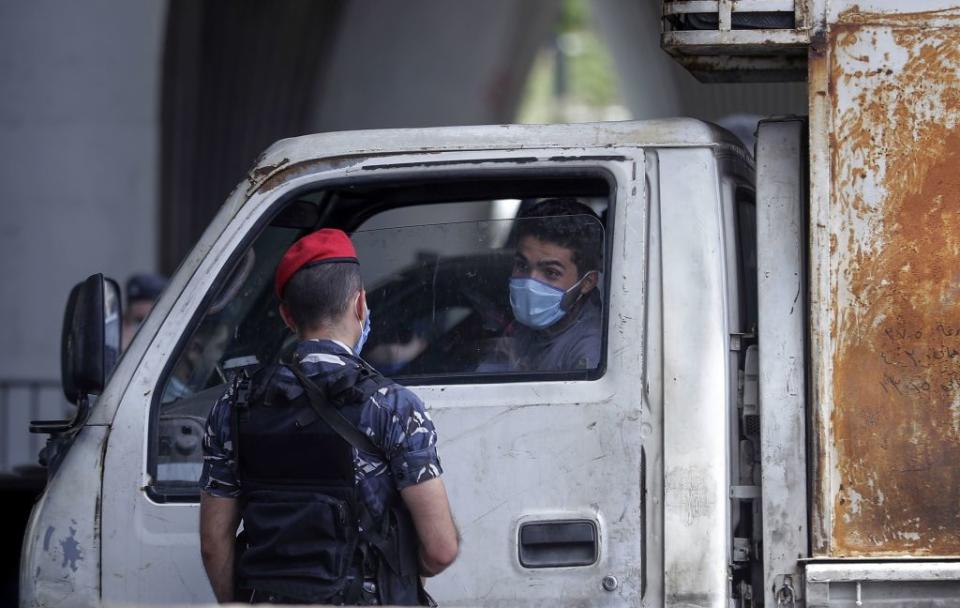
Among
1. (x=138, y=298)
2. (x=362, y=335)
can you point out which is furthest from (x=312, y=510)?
(x=138, y=298)

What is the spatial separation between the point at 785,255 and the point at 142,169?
8772mm

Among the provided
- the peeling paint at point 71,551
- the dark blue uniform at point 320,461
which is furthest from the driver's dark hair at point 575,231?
the peeling paint at point 71,551

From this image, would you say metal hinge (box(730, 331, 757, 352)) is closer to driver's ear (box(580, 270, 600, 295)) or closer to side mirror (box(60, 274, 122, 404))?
driver's ear (box(580, 270, 600, 295))

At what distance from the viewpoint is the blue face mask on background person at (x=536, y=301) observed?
295 centimetres

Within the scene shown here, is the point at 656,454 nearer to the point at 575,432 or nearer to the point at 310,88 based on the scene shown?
the point at 575,432

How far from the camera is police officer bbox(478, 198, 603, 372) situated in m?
2.89

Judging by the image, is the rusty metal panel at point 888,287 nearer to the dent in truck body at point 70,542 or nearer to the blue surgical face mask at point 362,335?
the blue surgical face mask at point 362,335

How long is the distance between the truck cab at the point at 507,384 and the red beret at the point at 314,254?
34 centimetres

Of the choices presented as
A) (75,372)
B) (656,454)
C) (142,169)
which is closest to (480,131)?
(656,454)

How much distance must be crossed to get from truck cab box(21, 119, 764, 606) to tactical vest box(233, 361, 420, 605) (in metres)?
0.21

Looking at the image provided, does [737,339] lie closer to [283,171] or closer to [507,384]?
[507,384]

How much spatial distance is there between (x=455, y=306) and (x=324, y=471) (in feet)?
2.02

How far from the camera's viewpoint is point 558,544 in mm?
2764

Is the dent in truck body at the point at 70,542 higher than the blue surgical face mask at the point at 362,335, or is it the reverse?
the blue surgical face mask at the point at 362,335
